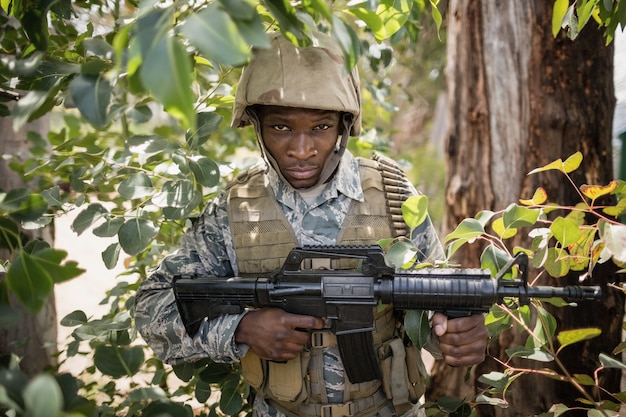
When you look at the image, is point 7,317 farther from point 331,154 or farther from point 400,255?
point 331,154

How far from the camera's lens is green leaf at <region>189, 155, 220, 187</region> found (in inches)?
67.1

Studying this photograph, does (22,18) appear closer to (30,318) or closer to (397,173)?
(397,173)

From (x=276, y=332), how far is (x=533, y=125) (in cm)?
177

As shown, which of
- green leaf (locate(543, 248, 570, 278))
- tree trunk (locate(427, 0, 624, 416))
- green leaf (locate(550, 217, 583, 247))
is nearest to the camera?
green leaf (locate(550, 217, 583, 247))

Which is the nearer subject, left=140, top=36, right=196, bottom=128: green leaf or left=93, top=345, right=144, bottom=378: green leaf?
left=140, top=36, right=196, bottom=128: green leaf

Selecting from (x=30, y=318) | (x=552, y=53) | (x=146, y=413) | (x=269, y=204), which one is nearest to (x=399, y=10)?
(x=269, y=204)

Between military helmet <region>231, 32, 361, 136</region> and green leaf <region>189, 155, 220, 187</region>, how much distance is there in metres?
0.26

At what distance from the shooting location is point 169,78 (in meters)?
0.71

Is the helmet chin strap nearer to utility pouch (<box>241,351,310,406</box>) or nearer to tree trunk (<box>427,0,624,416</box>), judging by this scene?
utility pouch (<box>241,351,310,406</box>)

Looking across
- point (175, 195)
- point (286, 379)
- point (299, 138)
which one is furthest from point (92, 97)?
point (286, 379)

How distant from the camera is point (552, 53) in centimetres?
246

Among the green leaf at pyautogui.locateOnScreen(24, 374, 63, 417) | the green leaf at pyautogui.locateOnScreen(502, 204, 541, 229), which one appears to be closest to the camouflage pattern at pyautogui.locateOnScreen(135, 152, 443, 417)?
the green leaf at pyautogui.locateOnScreen(502, 204, 541, 229)

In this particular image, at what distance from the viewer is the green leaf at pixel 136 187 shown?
165 centimetres

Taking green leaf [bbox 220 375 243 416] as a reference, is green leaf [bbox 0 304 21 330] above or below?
above
